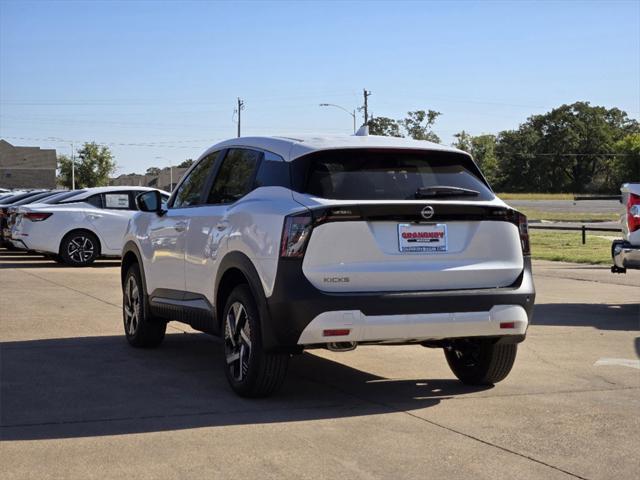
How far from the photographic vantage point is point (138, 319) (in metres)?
9.59

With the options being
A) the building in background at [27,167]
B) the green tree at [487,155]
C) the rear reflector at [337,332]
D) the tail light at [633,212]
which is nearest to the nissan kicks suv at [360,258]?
the rear reflector at [337,332]

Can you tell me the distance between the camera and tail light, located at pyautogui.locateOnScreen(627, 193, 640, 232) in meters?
12.2

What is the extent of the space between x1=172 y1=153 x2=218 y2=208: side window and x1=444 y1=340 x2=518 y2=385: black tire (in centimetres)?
244

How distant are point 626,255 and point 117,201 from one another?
41.0 feet

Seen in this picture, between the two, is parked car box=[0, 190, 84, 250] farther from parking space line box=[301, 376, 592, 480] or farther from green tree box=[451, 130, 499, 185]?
green tree box=[451, 130, 499, 185]

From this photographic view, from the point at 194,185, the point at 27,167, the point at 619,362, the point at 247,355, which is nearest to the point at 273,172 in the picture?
the point at 247,355

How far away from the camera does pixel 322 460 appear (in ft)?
18.2

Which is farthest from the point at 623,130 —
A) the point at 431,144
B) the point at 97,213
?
the point at 431,144

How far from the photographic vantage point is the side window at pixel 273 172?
713 cm

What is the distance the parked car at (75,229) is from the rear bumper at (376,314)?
48.5 feet

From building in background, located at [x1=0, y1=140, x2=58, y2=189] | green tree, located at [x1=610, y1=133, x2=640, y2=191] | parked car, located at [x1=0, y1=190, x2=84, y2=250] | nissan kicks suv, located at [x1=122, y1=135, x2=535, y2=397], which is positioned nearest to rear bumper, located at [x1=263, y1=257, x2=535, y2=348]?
nissan kicks suv, located at [x1=122, y1=135, x2=535, y2=397]

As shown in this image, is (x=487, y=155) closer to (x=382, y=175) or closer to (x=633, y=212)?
(x=633, y=212)

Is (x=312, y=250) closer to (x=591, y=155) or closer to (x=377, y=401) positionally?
(x=377, y=401)

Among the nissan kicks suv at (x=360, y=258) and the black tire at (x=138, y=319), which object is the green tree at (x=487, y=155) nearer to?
the black tire at (x=138, y=319)
